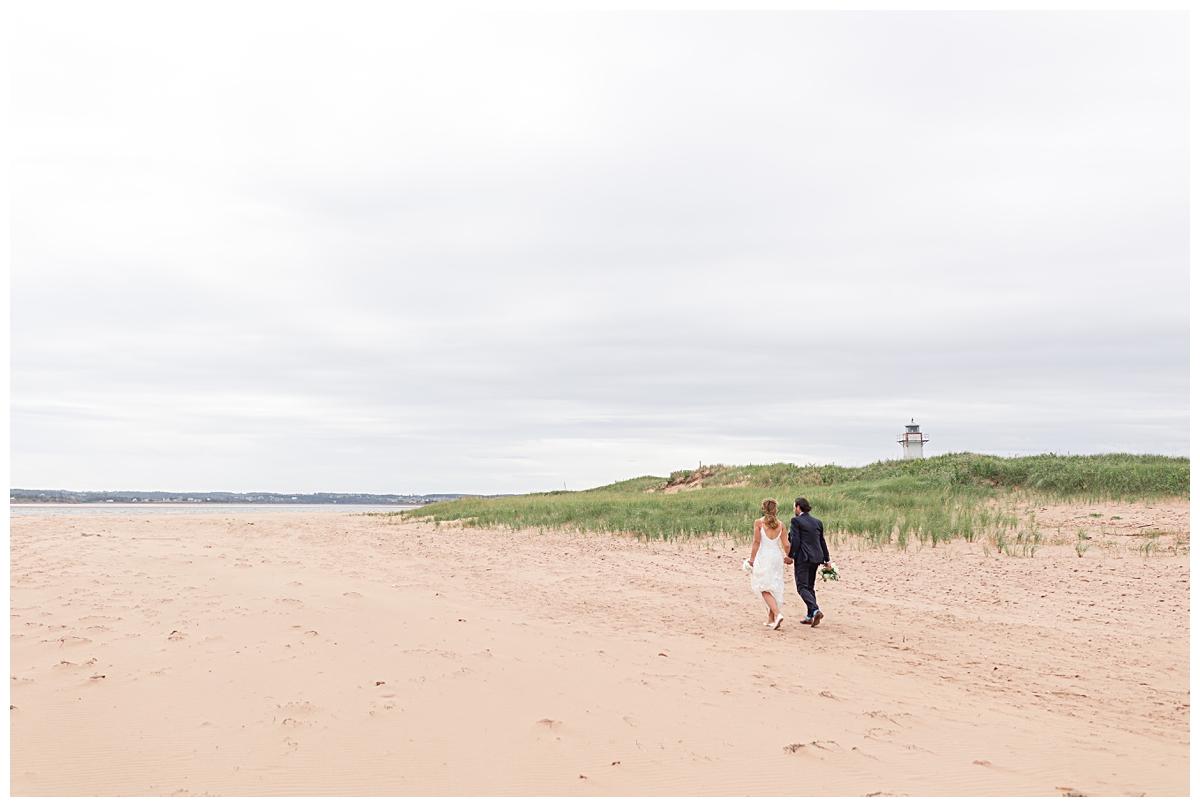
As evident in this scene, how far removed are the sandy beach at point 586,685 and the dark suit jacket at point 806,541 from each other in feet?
3.06

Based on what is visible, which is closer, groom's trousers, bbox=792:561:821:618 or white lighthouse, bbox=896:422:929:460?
groom's trousers, bbox=792:561:821:618

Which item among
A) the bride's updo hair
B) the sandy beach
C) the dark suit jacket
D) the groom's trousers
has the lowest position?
the sandy beach

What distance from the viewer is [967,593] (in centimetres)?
1338

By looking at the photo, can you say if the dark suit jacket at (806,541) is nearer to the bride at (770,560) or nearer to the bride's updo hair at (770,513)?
the bride at (770,560)

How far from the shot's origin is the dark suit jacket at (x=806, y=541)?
10.6 meters

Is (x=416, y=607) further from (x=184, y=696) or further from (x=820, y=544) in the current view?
(x=820, y=544)

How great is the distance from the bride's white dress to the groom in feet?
0.90

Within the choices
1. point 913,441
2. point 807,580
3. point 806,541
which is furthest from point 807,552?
point 913,441

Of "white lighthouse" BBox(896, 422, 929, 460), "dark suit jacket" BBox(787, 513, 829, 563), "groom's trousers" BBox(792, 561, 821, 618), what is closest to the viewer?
"dark suit jacket" BBox(787, 513, 829, 563)

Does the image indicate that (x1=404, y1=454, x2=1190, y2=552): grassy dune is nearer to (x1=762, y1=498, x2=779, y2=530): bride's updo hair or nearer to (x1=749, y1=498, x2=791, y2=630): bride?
(x1=749, y1=498, x2=791, y2=630): bride

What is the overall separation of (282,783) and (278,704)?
143cm

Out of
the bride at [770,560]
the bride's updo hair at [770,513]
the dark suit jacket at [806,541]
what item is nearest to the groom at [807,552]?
the dark suit jacket at [806,541]

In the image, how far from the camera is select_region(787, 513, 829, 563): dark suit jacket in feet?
34.9

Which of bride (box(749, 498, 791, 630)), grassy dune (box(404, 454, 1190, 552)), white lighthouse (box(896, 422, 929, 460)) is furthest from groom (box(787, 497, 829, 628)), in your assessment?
white lighthouse (box(896, 422, 929, 460))
